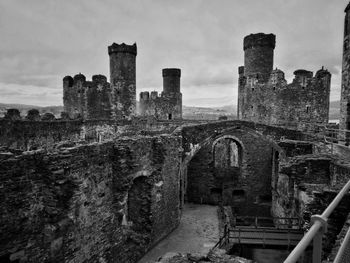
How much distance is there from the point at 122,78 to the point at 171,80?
938cm

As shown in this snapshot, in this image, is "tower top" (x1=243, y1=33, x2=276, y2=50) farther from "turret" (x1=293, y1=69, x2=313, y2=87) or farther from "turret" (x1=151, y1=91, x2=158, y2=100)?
"turret" (x1=151, y1=91, x2=158, y2=100)

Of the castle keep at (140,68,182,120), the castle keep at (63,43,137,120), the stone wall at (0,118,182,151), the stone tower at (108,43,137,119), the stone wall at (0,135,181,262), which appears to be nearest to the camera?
the stone wall at (0,135,181,262)

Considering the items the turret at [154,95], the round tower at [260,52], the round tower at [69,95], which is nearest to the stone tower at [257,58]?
the round tower at [260,52]

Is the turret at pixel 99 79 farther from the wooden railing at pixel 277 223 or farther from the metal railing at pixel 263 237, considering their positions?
the metal railing at pixel 263 237

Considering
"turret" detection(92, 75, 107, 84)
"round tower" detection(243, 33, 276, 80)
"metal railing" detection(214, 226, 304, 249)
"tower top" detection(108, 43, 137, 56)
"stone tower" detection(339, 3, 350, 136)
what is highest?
"tower top" detection(108, 43, 137, 56)

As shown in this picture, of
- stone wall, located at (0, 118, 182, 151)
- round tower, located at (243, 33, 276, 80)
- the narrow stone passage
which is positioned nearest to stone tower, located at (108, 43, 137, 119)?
stone wall, located at (0, 118, 182, 151)

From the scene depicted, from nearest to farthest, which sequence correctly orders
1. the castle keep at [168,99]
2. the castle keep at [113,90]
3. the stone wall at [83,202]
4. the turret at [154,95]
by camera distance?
the stone wall at [83,202] < the castle keep at [113,90] < the castle keep at [168,99] < the turret at [154,95]

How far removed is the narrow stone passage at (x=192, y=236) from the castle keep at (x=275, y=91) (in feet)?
42.0

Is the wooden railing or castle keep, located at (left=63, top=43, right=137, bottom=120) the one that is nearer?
the wooden railing

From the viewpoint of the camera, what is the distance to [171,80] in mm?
38156

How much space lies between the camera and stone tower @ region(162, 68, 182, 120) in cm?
3816

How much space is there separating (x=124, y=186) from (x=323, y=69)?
844 inches

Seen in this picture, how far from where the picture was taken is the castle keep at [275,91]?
2339cm

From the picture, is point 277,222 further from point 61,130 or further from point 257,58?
point 257,58
